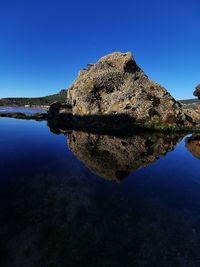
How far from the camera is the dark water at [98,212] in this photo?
10.1 meters

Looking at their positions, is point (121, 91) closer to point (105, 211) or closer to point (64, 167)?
point (64, 167)

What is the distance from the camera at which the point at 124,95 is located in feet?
197

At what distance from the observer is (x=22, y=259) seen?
956cm

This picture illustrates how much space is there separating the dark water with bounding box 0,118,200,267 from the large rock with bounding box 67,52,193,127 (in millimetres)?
31346

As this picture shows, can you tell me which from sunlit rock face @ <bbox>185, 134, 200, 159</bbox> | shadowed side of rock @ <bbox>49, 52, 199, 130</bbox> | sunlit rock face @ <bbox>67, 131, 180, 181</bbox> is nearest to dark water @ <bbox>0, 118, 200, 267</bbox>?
sunlit rock face @ <bbox>67, 131, 180, 181</bbox>

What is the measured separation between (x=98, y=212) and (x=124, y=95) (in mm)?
48199

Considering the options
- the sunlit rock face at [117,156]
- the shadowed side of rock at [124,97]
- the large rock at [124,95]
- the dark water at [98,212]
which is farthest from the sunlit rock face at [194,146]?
the large rock at [124,95]

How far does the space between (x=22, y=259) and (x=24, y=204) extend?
512cm

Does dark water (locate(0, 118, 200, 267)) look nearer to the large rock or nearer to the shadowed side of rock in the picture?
the shadowed side of rock

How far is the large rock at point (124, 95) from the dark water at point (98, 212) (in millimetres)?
31346

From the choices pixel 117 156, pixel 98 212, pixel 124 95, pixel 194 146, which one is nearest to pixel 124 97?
pixel 124 95

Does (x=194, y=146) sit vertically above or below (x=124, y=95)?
below

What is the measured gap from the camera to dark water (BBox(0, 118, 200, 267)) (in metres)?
10.1

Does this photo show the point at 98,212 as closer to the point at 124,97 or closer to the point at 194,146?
the point at 194,146
